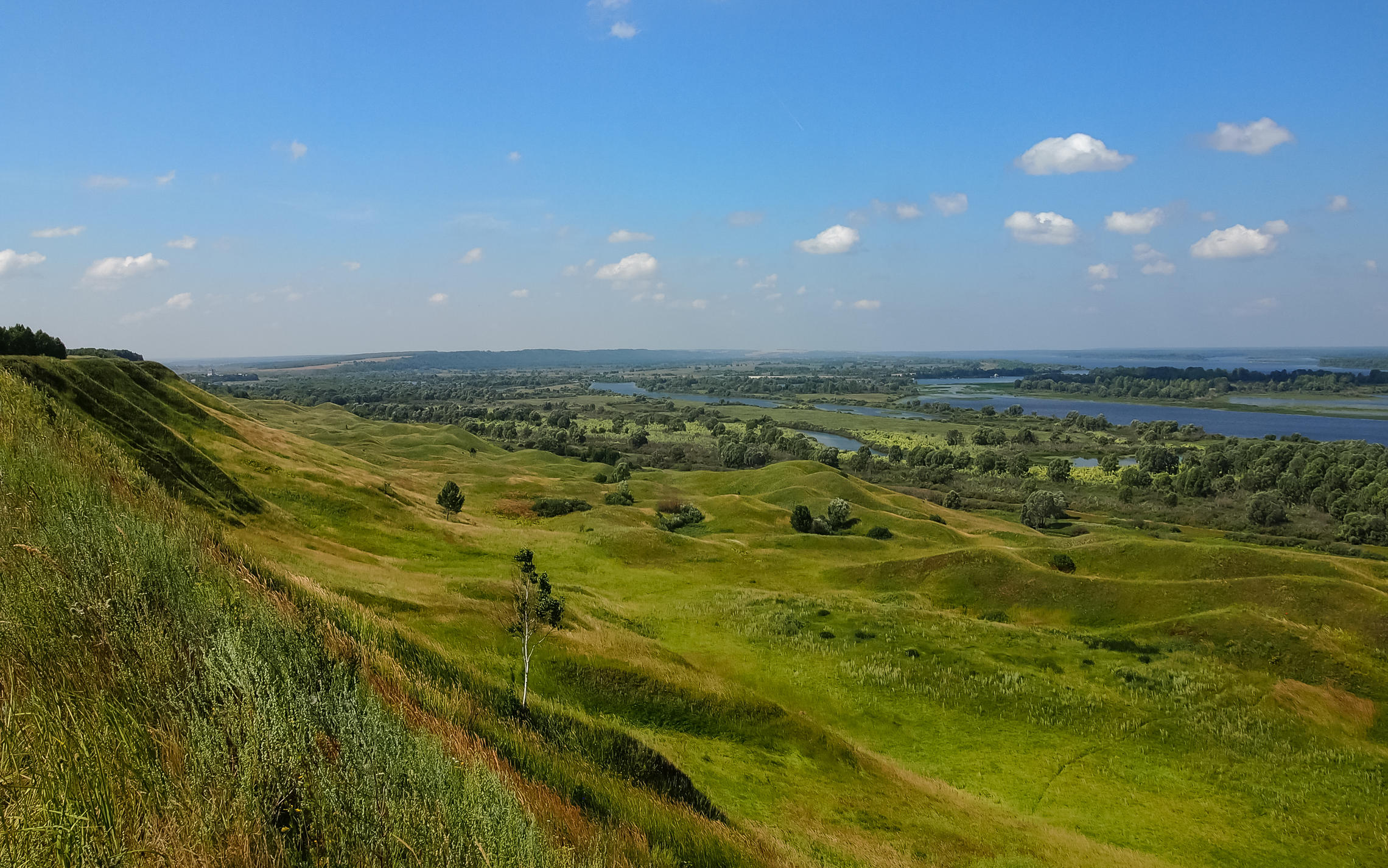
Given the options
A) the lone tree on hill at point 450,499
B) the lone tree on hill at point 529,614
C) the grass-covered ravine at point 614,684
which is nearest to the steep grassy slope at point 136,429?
the grass-covered ravine at point 614,684

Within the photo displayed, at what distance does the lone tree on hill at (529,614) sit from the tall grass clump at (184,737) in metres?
6.20

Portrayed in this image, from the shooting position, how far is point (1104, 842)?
71.5 feet

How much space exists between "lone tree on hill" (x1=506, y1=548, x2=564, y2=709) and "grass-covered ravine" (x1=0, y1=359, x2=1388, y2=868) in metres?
0.82

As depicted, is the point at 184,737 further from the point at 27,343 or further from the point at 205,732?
the point at 27,343

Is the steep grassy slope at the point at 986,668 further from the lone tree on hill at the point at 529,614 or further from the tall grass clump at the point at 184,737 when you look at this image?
the tall grass clump at the point at 184,737

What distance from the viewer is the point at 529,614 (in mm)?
21203

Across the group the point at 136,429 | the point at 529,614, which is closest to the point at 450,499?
the point at 136,429

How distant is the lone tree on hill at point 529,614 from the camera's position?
16938 millimetres

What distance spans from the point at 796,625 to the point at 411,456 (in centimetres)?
9550

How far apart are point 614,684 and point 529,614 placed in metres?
4.32

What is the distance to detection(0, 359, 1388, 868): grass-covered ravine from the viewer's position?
18.5 feet

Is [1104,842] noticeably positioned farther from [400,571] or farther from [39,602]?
[400,571]

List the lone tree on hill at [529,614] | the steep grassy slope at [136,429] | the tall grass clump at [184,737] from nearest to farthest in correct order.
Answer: the tall grass clump at [184,737]
the lone tree on hill at [529,614]
the steep grassy slope at [136,429]

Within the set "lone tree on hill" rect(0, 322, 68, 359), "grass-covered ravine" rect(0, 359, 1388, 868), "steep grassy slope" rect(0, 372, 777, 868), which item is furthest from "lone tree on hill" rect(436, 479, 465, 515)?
"steep grassy slope" rect(0, 372, 777, 868)
